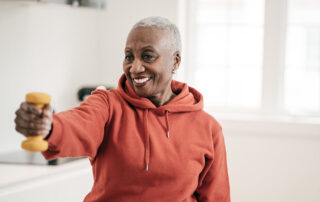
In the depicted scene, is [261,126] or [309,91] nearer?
[261,126]

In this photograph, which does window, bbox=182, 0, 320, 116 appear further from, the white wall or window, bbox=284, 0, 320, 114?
the white wall

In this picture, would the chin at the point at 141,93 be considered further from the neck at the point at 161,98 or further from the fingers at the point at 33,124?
the fingers at the point at 33,124

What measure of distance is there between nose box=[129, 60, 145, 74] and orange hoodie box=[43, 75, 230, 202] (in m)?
0.09

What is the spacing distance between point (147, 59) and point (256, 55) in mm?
1986

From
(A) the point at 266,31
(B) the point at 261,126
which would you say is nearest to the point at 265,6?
(A) the point at 266,31

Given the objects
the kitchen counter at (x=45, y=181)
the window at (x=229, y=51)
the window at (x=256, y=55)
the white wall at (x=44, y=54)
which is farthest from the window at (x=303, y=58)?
the kitchen counter at (x=45, y=181)

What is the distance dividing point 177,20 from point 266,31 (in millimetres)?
641

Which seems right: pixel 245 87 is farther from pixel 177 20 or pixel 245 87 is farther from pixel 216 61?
pixel 177 20

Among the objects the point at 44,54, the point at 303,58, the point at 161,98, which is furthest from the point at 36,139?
the point at 303,58

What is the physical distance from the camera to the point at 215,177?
1.30 m

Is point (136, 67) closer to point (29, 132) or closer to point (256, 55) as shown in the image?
point (29, 132)

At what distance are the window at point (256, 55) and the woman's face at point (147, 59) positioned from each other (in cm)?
180

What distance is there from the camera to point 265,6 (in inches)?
110

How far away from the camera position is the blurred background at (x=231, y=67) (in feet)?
7.73
